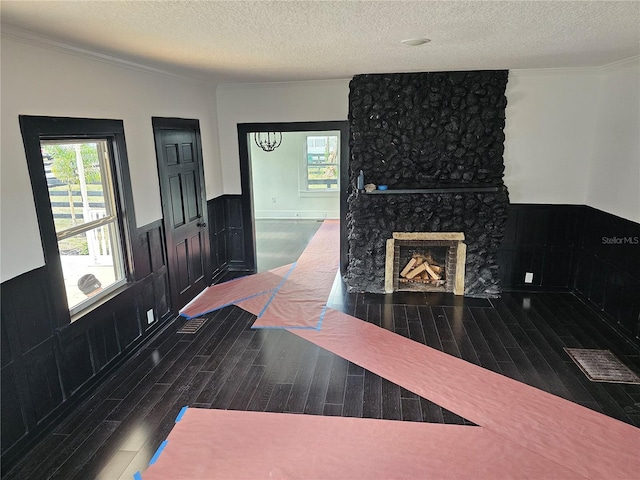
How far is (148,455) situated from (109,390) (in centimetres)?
92

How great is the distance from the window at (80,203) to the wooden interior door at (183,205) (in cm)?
66

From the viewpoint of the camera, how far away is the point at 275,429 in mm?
Result: 2850

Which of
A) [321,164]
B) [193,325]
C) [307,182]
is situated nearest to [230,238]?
[193,325]

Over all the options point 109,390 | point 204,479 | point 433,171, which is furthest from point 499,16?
point 109,390

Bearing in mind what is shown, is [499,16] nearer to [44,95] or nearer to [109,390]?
[44,95]

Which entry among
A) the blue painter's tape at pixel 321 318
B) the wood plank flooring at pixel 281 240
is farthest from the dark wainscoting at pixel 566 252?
the wood plank flooring at pixel 281 240

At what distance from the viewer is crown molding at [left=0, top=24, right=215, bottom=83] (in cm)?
247

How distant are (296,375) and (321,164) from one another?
259 inches

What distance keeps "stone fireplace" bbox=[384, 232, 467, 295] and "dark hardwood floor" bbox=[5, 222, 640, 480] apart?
1.32ft

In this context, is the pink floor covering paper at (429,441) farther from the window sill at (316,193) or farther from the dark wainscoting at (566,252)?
the window sill at (316,193)

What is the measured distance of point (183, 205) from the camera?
4754mm

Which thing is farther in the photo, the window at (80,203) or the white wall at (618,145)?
the white wall at (618,145)

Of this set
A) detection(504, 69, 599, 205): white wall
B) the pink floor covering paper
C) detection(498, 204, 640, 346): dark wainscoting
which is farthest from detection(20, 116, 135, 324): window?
detection(498, 204, 640, 346): dark wainscoting

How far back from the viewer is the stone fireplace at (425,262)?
507cm
